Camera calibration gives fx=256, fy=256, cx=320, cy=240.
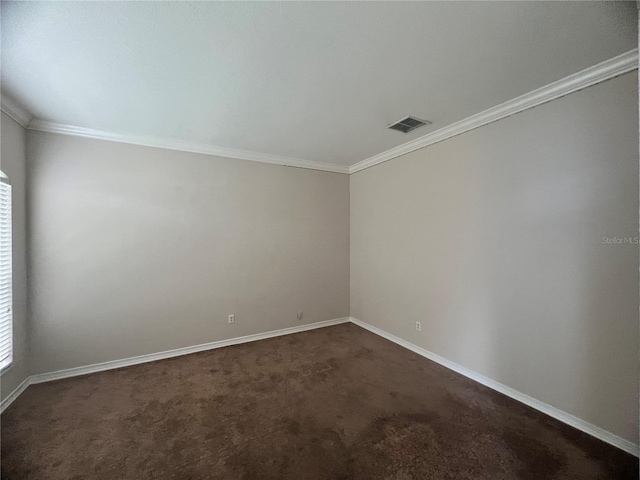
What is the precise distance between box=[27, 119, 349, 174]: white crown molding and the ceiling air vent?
5.29ft

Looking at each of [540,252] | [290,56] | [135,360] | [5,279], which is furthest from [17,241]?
[540,252]

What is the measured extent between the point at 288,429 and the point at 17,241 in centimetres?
312

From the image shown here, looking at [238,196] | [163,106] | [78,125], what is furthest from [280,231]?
[78,125]

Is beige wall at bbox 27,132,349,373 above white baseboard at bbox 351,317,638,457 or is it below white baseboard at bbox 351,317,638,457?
above

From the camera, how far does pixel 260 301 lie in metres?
3.88

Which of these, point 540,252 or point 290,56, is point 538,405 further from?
point 290,56

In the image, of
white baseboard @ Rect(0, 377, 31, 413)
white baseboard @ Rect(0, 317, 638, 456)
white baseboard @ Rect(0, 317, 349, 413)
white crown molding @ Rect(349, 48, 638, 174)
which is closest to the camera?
white crown molding @ Rect(349, 48, 638, 174)

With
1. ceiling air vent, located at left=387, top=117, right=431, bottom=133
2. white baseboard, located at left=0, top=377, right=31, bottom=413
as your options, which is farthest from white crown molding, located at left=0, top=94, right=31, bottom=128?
ceiling air vent, located at left=387, top=117, right=431, bottom=133

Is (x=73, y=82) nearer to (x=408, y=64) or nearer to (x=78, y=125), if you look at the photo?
(x=78, y=125)

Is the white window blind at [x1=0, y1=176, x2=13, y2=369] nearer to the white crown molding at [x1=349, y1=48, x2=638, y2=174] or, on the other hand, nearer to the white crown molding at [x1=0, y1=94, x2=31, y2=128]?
the white crown molding at [x1=0, y1=94, x2=31, y2=128]

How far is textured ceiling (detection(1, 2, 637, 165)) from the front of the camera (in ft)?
4.67

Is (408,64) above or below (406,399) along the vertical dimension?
above

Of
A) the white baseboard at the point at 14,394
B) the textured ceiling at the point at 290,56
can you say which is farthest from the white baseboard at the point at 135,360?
the textured ceiling at the point at 290,56

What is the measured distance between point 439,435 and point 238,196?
3.47 m
